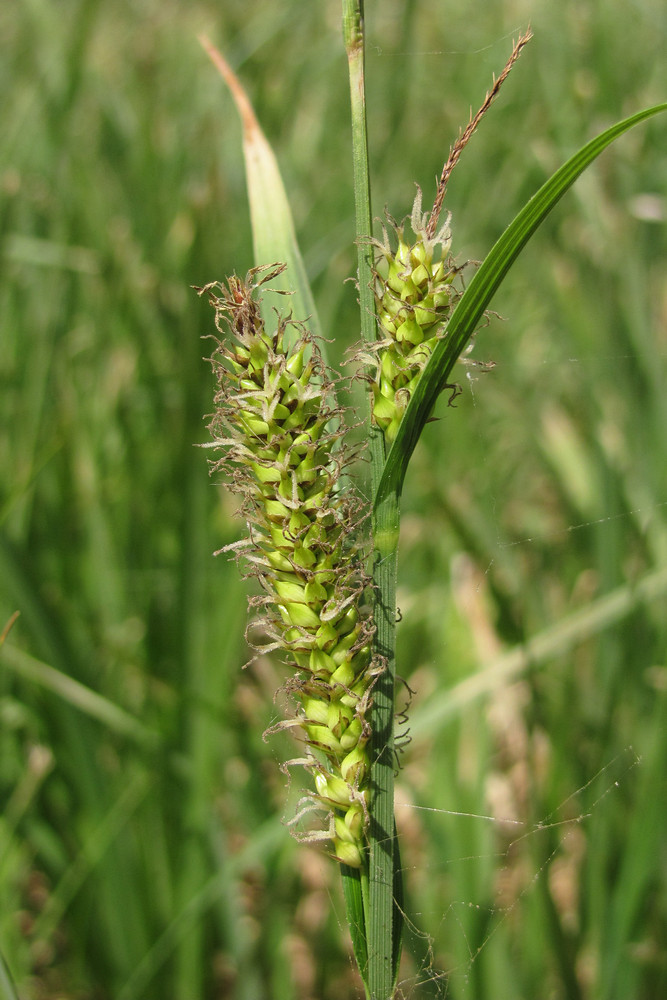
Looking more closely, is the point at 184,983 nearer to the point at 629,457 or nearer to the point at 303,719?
the point at 303,719

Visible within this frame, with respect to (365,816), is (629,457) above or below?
above

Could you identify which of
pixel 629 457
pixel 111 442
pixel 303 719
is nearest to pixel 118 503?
pixel 111 442

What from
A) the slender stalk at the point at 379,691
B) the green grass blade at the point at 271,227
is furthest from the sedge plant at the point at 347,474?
the green grass blade at the point at 271,227

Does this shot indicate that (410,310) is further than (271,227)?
No

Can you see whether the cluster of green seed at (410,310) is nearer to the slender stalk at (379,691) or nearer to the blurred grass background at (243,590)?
→ the slender stalk at (379,691)

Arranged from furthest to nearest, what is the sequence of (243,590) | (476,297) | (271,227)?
(243,590) → (271,227) → (476,297)

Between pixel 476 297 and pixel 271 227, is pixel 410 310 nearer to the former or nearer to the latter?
pixel 476 297

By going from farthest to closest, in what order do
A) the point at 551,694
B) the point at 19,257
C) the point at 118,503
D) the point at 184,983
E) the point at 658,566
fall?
the point at 19,257
the point at 118,503
the point at 551,694
the point at 658,566
the point at 184,983

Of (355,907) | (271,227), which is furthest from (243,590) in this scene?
(355,907)
